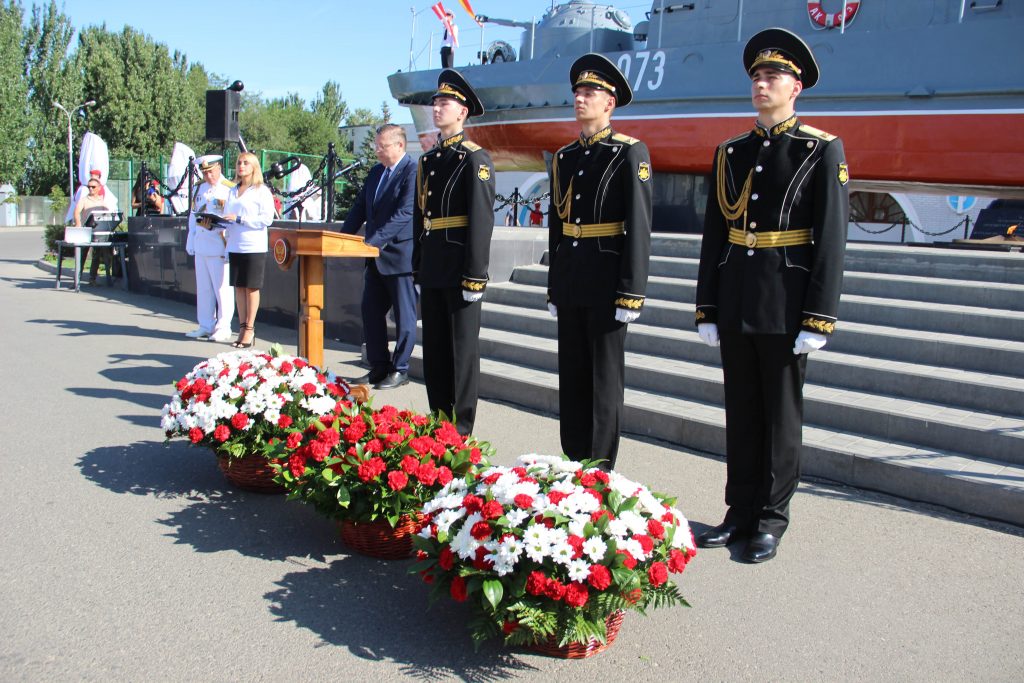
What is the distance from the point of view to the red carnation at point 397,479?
138 inches

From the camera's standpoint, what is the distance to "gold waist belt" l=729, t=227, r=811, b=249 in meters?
3.76

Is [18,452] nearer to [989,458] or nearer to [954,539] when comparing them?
[954,539]

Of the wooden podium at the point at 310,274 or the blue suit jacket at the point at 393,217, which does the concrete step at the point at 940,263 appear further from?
the wooden podium at the point at 310,274

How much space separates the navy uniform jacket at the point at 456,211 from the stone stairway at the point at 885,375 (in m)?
1.70

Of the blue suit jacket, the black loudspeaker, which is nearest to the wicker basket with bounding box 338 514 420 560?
the blue suit jacket

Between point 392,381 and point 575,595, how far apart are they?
15.4 feet

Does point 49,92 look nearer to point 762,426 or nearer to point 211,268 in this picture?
point 211,268

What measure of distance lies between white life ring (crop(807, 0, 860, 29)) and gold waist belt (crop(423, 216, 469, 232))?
30.9ft

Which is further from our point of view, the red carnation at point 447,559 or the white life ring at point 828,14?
the white life ring at point 828,14

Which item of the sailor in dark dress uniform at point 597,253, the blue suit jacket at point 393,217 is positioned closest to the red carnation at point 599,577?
the sailor in dark dress uniform at point 597,253

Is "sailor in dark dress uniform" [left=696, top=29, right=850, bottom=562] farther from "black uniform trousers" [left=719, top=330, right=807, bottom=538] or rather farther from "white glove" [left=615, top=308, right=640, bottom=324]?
"white glove" [left=615, top=308, right=640, bottom=324]

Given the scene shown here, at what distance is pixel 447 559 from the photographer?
2953 mm

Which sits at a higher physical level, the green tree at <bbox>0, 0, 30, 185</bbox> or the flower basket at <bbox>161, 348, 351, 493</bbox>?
the green tree at <bbox>0, 0, 30, 185</bbox>

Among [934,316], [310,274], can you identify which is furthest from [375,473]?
[934,316]
